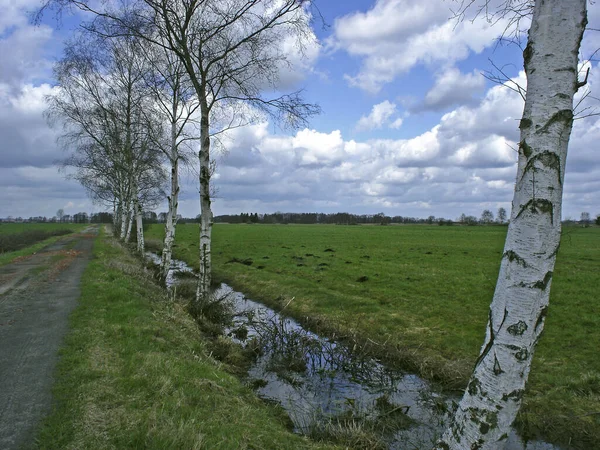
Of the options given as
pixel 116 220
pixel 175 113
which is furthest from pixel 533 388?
pixel 116 220

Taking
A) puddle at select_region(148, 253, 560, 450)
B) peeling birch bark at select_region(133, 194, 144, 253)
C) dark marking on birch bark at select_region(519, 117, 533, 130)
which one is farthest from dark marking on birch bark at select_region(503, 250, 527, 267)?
peeling birch bark at select_region(133, 194, 144, 253)

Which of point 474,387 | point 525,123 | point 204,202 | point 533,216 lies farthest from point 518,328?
point 204,202

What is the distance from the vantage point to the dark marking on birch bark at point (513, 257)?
343cm

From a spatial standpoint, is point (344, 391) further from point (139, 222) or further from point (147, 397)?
point (139, 222)

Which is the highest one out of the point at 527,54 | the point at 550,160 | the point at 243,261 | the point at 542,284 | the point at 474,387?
the point at 527,54

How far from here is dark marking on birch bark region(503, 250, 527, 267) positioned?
11.3 ft

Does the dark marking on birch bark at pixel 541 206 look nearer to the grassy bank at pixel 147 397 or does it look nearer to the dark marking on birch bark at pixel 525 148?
the dark marking on birch bark at pixel 525 148

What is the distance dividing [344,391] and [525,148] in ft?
24.5

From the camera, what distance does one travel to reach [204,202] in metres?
13.7

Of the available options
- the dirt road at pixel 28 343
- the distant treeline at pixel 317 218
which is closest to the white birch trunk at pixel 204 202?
the dirt road at pixel 28 343

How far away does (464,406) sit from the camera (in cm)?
377

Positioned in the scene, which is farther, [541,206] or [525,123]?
[525,123]

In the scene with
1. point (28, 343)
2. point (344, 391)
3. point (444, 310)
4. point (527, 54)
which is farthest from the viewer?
point (444, 310)

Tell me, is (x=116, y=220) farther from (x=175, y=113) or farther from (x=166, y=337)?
(x=166, y=337)
